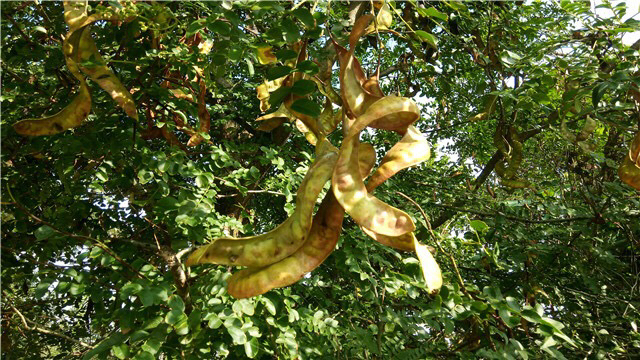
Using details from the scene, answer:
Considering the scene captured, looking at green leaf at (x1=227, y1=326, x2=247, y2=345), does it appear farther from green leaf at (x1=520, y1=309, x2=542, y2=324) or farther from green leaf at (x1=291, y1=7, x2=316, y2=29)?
green leaf at (x1=291, y1=7, x2=316, y2=29)

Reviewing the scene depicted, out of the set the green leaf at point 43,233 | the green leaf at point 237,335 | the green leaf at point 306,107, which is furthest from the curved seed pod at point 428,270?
the green leaf at point 43,233

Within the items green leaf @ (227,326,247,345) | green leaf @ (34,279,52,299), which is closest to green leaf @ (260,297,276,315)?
green leaf @ (227,326,247,345)

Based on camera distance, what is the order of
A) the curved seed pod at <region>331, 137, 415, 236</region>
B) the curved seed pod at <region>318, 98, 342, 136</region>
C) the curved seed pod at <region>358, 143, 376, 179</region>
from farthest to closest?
the curved seed pod at <region>318, 98, 342, 136</region>
the curved seed pod at <region>358, 143, 376, 179</region>
the curved seed pod at <region>331, 137, 415, 236</region>

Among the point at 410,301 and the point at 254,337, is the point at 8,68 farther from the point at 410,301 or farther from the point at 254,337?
the point at 410,301

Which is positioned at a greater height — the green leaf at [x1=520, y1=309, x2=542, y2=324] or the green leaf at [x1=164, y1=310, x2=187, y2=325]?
the green leaf at [x1=164, y1=310, x2=187, y2=325]

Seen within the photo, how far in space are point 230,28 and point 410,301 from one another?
66.0 inches

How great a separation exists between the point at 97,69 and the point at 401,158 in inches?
43.4

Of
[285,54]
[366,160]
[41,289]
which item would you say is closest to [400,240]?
[366,160]

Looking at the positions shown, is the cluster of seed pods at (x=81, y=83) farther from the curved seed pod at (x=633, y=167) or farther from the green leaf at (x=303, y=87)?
the curved seed pod at (x=633, y=167)

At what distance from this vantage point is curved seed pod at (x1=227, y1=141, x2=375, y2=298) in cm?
93

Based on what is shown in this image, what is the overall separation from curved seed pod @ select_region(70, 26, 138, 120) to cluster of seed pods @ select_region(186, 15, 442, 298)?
2.73ft

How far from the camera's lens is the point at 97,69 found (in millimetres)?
1577

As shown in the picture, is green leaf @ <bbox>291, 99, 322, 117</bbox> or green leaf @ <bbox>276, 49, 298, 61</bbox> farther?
green leaf @ <bbox>276, 49, 298, 61</bbox>

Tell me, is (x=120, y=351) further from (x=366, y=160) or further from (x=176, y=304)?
(x=366, y=160)
